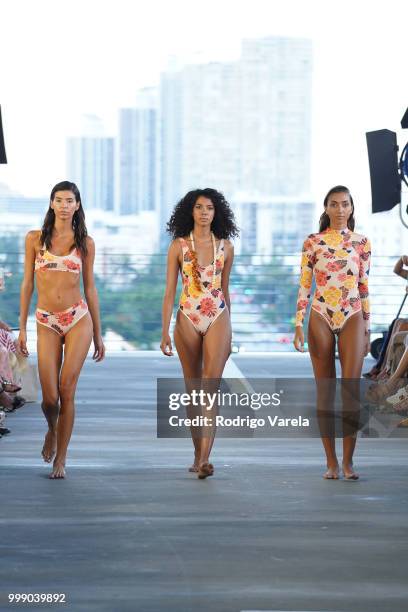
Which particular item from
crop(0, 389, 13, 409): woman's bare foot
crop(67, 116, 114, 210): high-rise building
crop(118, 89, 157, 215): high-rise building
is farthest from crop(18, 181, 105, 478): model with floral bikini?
crop(118, 89, 157, 215): high-rise building

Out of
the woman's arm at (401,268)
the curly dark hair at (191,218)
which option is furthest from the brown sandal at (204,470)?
the woman's arm at (401,268)

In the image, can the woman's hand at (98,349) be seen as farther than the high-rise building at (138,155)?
No

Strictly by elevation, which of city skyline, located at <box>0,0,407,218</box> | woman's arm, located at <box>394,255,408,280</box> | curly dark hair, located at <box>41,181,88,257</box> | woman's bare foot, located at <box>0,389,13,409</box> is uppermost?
city skyline, located at <box>0,0,407,218</box>

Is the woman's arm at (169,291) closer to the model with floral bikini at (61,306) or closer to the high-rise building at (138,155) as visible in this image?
the model with floral bikini at (61,306)

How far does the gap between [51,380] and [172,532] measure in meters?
1.15

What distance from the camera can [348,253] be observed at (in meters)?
5.25

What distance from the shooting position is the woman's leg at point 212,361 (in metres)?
5.23

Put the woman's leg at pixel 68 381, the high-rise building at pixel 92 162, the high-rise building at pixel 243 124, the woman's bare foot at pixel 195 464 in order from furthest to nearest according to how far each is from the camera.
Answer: the high-rise building at pixel 243 124
the high-rise building at pixel 92 162
the woman's bare foot at pixel 195 464
the woman's leg at pixel 68 381

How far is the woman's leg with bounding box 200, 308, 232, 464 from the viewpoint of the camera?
17.2ft

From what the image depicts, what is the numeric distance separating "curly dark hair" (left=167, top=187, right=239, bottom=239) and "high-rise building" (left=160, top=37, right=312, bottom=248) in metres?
18.4

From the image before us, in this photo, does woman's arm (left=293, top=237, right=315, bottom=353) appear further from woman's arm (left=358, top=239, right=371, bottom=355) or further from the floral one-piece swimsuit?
the floral one-piece swimsuit

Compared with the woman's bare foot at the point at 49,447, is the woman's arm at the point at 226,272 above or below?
above

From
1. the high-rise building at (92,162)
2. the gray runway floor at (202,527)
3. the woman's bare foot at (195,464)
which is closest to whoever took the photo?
the gray runway floor at (202,527)

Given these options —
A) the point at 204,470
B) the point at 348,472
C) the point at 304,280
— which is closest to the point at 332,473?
the point at 348,472
